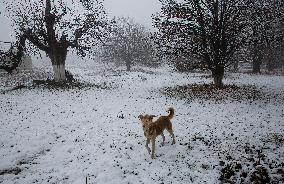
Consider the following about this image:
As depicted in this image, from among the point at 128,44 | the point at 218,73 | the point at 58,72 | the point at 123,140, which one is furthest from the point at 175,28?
the point at 128,44

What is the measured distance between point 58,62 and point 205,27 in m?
14.0

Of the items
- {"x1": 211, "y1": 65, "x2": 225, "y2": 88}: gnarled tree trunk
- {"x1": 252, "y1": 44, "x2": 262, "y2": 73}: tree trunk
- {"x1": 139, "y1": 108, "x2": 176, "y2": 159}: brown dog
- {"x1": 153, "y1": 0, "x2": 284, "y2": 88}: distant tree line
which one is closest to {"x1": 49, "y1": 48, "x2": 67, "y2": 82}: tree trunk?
{"x1": 153, "y1": 0, "x2": 284, "y2": 88}: distant tree line

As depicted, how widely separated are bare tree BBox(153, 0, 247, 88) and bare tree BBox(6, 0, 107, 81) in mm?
8274

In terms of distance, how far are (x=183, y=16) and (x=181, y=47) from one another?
241 centimetres

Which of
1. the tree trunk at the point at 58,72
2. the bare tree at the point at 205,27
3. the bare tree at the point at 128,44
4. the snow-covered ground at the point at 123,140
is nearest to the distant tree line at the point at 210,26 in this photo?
the bare tree at the point at 205,27

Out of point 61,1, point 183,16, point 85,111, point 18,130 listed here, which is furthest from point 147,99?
point 61,1

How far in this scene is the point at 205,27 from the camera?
2106 cm

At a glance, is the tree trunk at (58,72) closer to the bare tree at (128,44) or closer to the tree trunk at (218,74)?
the tree trunk at (218,74)

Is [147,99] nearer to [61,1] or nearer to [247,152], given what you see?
[247,152]

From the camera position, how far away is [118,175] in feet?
28.2

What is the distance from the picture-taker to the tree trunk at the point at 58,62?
2531 centimetres

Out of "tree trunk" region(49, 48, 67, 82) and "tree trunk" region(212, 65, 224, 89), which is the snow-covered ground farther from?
"tree trunk" region(49, 48, 67, 82)

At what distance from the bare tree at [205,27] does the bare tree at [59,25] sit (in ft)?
27.1

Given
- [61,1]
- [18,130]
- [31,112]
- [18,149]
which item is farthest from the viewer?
[61,1]
